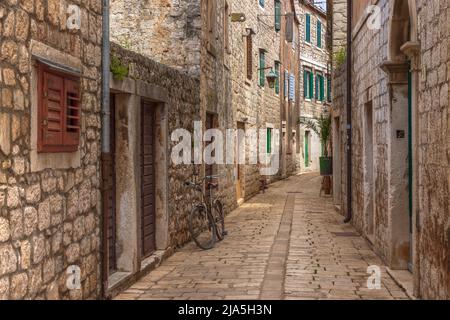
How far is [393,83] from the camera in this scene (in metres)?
7.45

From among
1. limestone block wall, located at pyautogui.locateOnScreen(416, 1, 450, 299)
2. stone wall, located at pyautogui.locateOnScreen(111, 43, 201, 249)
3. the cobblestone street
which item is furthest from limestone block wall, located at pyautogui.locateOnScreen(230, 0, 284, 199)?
limestone block wall, located at pyautogui.locateOnScreen(416, 1, 450, 299)

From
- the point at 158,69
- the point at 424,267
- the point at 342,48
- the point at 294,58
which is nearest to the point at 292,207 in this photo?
the point at 342,48

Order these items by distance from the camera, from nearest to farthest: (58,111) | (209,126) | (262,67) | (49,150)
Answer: (49,150)
(58,111)
(209,126)
(262,67)

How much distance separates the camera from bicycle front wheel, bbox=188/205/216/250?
9008 mm

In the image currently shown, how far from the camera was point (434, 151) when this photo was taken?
206 inches

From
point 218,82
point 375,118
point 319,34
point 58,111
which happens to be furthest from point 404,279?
point 319,34

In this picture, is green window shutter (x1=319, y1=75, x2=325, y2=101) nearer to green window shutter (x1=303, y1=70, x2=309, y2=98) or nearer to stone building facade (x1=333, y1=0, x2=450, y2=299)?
green window shutter (x1=303, y1=70, x2=309, y2=98)

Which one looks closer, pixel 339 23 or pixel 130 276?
pixel 130 276

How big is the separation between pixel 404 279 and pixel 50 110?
4.29m

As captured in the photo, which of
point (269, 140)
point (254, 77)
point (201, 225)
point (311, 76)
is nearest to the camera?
point (201, 225)

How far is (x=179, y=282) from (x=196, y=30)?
4.80 m

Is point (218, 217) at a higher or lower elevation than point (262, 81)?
lower

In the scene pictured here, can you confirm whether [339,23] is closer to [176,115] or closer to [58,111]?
[176,115]

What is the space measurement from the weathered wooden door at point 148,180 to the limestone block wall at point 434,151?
133 inches
